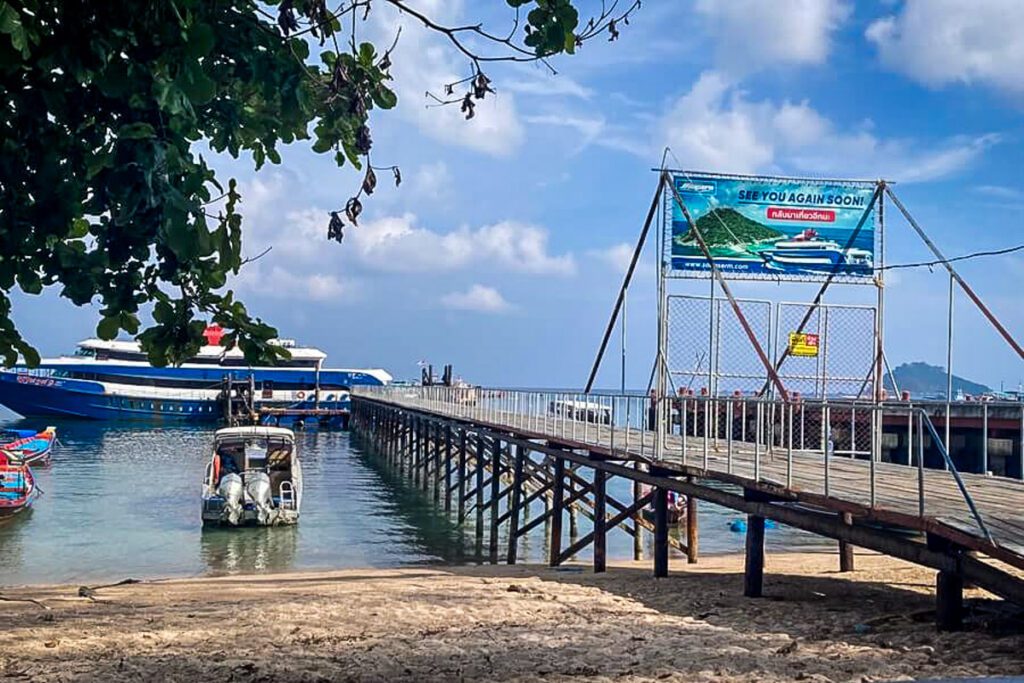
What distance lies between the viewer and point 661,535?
14023 millimetres

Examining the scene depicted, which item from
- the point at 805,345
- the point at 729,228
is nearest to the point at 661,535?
the point at 805,345

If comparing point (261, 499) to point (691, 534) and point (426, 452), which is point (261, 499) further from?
point (426, 452)

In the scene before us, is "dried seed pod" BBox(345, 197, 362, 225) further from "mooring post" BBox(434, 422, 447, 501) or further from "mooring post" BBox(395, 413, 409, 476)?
"mooring post" BBox(395, 413, 409, 476)

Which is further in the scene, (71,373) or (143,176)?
(71,373)

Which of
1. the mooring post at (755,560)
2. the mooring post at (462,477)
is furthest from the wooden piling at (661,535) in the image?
the mooring post at (462,477)

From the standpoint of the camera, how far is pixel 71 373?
2822 inches

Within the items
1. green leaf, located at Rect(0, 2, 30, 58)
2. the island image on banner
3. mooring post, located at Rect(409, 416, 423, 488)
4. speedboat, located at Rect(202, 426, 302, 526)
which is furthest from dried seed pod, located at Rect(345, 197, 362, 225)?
mooring post, located at Rect(409, 416, 423, 488)

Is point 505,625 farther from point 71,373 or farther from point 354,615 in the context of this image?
point 71,373

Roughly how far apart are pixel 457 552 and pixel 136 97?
18886 millimetres

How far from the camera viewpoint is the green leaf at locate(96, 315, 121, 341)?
485 centimetres

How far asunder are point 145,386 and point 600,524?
63.0m

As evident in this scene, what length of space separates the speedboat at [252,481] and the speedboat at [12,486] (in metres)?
4.71

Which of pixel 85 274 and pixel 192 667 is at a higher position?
pixel 85 274

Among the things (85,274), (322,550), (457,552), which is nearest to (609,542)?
(457,552)
